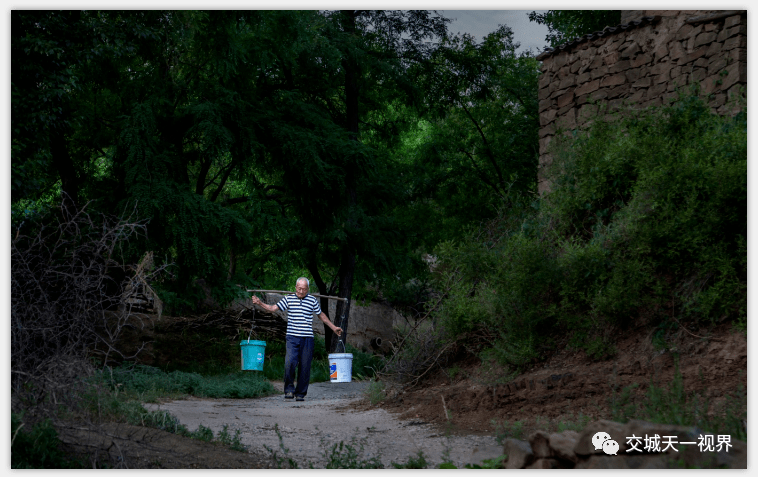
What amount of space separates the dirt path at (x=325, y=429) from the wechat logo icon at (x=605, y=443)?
78 cm

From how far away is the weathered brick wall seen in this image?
27.0 ft

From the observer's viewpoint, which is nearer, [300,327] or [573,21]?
[300,327]

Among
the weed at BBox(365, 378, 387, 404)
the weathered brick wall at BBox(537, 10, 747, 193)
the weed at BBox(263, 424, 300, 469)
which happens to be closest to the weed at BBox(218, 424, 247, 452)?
the weed at BBox(263, 424, 300, 469)

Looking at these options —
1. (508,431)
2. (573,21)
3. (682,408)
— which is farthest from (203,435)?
(573,21)

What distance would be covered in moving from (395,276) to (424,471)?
12560 millimetres

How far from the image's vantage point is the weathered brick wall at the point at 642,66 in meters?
8.23

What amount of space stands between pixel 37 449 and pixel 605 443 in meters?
3.54

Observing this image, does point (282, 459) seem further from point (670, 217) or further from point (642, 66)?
point (642, 66)

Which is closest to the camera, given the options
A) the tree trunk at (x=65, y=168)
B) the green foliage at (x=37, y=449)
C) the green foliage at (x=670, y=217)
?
the green foliage at (x=37, y=449)

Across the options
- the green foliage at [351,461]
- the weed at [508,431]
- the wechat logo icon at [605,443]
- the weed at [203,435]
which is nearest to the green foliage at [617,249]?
the weed at [508,431]

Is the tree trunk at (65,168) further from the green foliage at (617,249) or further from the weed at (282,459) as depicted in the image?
the weed at (282,459)

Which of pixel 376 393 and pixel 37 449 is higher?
pixel 376 393

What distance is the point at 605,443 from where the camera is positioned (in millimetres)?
3848

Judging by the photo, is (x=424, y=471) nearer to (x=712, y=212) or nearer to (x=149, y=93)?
(x=712, y=212)
